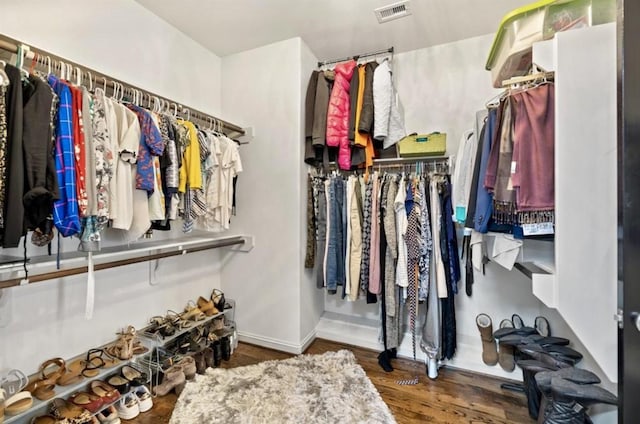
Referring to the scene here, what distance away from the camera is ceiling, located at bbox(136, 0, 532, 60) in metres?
1.88

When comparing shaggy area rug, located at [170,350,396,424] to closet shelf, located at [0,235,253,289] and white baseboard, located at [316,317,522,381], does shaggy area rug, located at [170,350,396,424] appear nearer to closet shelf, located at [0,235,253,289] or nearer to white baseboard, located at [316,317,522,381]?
white baseboard, located at [316,317,522,381]

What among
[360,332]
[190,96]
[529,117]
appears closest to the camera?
[529,117]

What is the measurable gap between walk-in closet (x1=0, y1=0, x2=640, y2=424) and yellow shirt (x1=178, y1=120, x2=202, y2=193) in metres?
0.01

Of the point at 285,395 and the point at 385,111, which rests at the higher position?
the point at 385,111

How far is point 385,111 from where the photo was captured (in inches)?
84.4

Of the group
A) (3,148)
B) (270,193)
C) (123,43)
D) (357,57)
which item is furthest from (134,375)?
(357,57)

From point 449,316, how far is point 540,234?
107 centimetres

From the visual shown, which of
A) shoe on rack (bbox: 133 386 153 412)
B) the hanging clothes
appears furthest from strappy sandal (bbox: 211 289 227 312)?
the hanging clothes

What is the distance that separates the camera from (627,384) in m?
0.67

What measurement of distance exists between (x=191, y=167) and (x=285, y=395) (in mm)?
1503

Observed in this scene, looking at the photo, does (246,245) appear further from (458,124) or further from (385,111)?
(458,124)

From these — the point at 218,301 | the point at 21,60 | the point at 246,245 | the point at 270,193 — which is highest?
the point at 21,60

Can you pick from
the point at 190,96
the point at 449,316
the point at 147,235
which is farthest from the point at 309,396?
the point at 190,96

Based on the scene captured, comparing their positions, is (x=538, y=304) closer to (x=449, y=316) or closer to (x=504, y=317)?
(x=504, y=317)
